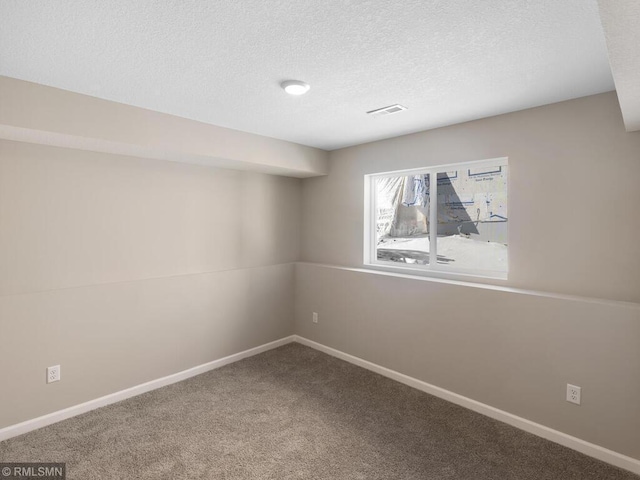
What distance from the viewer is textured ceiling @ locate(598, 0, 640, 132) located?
0.98 meters

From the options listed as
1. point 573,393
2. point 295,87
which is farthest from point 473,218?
point 295,87

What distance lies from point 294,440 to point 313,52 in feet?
8.09

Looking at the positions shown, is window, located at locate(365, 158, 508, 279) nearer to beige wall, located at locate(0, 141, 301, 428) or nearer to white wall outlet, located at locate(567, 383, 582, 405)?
white wall outlet, located at locate(567, 383, 582, 405)

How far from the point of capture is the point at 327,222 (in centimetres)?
411

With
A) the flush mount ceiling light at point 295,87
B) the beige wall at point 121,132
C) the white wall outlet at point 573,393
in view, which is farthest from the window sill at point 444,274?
the flush mount ceiling light at point 295,87

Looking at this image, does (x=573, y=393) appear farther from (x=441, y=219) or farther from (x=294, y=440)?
(x=294, y=440)

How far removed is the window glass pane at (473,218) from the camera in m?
2.89

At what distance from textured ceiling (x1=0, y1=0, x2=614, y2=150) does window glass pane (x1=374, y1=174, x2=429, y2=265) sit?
3.27 ft

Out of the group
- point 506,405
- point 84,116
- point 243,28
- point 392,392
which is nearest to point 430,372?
point 392,392

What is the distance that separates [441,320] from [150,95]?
287 centimetres

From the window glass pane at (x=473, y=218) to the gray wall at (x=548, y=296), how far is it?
0.21 m

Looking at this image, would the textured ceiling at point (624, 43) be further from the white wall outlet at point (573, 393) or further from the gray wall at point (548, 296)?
the white wall outlet at point (573, 393)

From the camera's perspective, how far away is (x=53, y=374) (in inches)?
102

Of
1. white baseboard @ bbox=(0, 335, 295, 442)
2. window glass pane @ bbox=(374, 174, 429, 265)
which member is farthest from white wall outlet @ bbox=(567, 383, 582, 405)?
white baseboard @ bbox=(0, 335, 295, 442)
